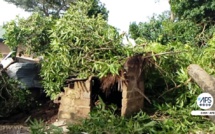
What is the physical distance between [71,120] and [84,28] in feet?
5.45

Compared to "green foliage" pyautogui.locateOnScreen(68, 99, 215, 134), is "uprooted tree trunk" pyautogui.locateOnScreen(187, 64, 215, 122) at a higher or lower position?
higher

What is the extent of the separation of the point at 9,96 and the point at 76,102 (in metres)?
1.78

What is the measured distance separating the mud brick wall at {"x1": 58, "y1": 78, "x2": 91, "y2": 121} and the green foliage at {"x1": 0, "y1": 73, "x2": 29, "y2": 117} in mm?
1211

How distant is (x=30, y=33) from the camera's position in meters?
6.53

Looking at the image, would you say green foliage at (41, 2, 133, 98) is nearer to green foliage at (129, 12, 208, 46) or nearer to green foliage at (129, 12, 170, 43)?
green foliage at (129, 12, 208, 46)

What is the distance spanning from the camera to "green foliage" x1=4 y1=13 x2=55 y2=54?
6.41 meters

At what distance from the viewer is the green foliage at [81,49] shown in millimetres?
5309

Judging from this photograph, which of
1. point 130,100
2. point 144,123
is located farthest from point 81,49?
point 144,123

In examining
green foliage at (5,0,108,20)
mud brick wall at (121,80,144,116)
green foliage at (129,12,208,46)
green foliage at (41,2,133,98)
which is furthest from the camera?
green foliage at (5,0,108,20)

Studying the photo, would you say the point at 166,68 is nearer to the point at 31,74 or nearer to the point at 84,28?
the point at 84,28

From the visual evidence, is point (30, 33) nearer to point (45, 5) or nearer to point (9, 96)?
point (9, 96)

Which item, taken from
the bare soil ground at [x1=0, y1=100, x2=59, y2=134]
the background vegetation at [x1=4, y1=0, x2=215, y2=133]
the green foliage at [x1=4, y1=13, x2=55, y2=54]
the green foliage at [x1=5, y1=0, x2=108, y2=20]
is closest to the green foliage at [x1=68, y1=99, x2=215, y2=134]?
the background vegetation at [x1=4, y1=0, x2=215, y2=133]

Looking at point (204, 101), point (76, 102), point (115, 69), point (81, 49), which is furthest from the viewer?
point (76, 102)

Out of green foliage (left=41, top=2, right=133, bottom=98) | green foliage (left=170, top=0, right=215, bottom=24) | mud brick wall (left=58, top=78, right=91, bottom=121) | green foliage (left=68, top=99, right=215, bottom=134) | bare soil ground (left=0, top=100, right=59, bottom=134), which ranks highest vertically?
green foliage (left=170, top=0, right=215, bottom=24)
